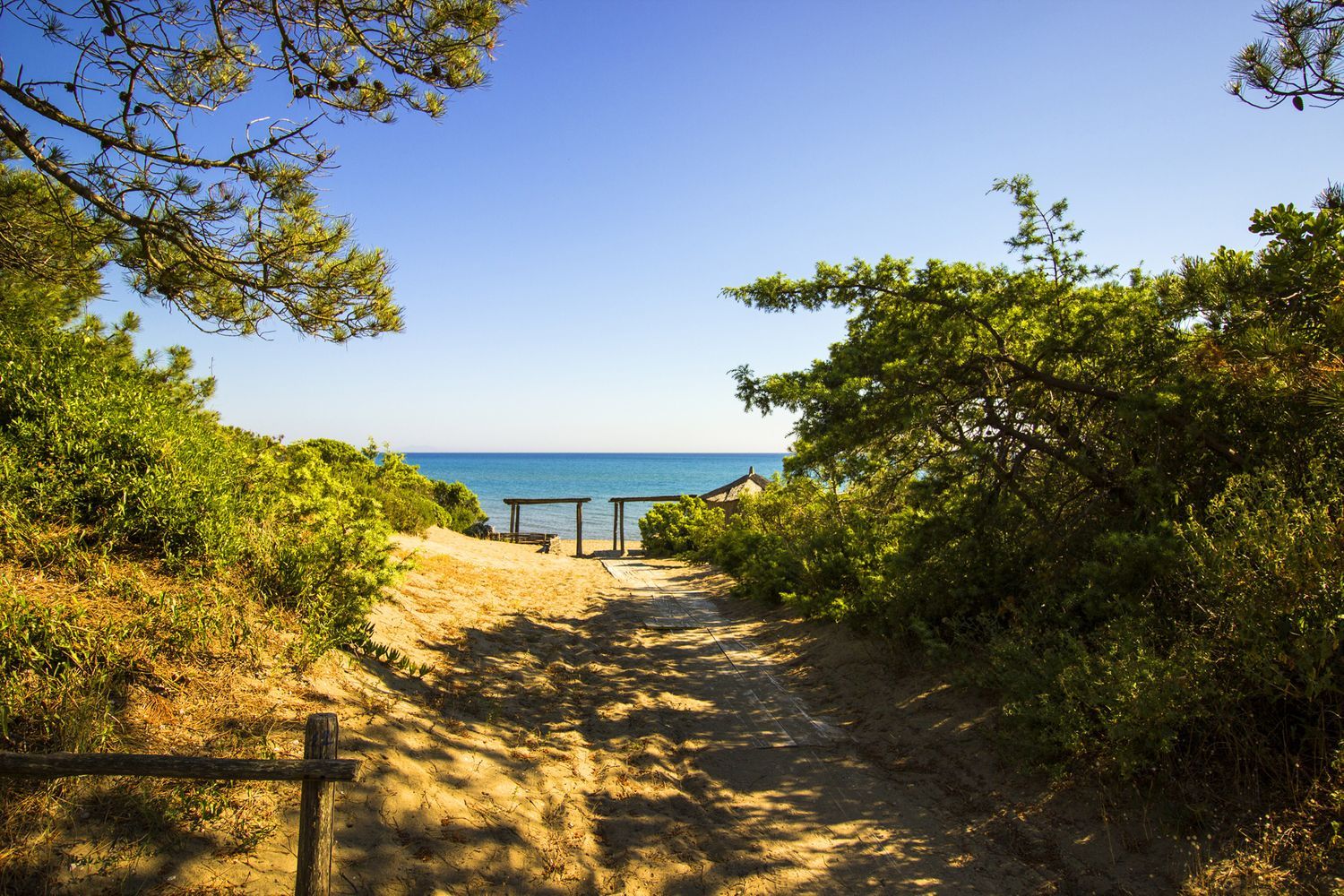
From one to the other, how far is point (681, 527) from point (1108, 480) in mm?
15061

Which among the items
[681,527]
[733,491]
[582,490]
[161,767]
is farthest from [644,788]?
[582,490]

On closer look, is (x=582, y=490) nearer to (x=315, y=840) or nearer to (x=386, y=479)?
(x=386, y=479)

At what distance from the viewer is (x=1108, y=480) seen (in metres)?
6.02

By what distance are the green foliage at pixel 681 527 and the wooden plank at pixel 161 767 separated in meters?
14.9

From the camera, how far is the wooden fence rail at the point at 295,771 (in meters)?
2.62

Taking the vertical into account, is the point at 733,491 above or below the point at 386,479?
below

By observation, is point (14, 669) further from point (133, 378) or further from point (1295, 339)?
point (1295, 339)

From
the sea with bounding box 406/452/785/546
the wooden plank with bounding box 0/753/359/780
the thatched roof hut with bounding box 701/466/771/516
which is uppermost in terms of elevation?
the thatched roof hut with bounding box 701/466/771/516

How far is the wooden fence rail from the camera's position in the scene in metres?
2.62

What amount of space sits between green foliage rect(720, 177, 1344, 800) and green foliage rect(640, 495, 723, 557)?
28.5 ft

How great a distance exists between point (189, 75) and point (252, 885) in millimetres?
5404

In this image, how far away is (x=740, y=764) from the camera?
5.45m

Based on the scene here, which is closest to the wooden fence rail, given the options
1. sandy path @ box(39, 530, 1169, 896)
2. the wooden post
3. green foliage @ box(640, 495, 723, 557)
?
the wooden post

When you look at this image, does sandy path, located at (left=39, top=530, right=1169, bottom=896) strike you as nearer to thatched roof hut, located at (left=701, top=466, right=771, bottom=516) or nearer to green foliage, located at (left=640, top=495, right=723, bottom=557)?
green foliage, located at (left=640, top=495, right=723, bottom=557)
